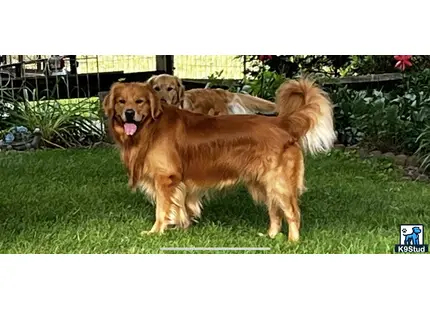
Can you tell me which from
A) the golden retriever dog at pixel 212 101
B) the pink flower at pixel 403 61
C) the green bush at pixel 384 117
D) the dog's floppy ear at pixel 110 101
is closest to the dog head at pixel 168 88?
the golden retriever dog at pixel 212 101

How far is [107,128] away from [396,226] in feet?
4.71

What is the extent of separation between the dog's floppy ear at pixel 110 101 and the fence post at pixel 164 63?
0.20 metres

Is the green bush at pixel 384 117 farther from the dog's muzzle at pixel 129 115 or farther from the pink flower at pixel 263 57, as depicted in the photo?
the dog's muzzle at pixel 129 115

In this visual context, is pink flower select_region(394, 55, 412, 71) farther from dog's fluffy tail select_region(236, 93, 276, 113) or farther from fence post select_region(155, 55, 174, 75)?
fence post select_region(155, 55, 174, 75)

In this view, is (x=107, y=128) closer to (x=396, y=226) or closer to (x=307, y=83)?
(x=307, y=83)

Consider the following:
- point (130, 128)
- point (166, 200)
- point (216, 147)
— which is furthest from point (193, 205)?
point (130, 128)

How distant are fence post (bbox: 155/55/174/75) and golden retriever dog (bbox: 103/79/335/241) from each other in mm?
121

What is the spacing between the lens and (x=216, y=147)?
3.42m

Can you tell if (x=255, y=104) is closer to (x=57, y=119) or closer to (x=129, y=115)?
(x=129, y=115)

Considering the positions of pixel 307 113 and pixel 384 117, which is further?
pixel 384 117

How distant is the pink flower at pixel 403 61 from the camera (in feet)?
11.6

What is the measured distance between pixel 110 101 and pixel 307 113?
2.95 ft

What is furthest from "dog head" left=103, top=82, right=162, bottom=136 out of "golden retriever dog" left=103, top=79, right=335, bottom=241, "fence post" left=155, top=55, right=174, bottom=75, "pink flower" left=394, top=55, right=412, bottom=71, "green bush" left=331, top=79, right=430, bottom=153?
"pink flower" left=394, top=55, right=412, bottom=71

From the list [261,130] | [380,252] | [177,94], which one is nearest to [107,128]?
[177,94]
